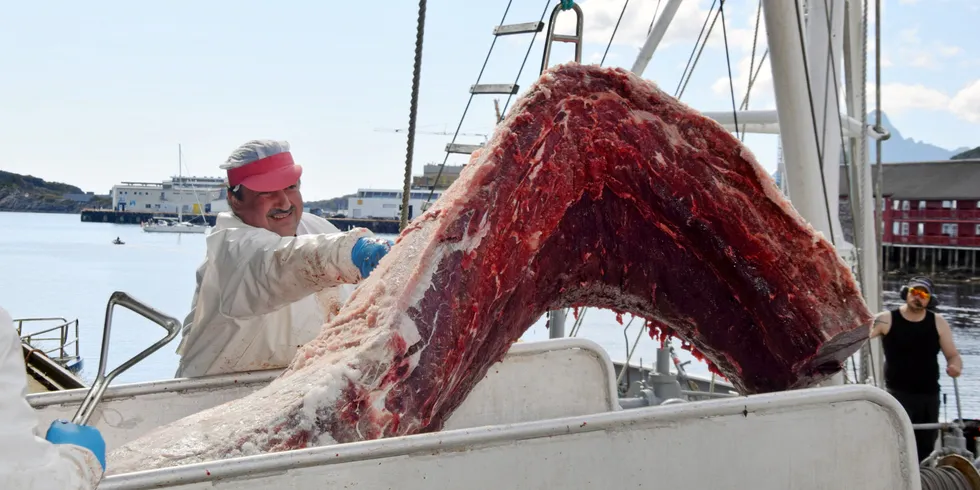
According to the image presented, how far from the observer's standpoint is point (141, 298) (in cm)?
842

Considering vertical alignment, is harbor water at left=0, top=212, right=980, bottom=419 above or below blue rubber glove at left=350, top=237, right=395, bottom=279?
below

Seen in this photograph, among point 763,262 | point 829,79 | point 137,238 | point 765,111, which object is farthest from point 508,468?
point 137,238

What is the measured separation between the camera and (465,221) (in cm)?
232

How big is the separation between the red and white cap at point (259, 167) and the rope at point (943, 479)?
3.56m

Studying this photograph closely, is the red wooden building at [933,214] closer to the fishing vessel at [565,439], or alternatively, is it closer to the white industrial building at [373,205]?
the white industrial building at [373,205]

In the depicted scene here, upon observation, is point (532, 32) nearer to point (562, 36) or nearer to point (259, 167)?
point (562, 36)

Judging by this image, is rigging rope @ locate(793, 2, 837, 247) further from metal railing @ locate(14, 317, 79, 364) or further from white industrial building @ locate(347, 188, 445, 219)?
white industrial building @ locate(347, 188, 445, 219)

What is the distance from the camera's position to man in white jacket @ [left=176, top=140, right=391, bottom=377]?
309 centimetres

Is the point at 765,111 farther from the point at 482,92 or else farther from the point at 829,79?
the point at 482,92

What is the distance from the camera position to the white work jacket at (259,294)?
9.74ft

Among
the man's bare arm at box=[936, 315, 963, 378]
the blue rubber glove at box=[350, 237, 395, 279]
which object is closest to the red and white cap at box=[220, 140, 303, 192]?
the blue rubber glove at box=[350, 237, 395, 279]

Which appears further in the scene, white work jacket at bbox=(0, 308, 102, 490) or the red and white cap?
the red and white cap

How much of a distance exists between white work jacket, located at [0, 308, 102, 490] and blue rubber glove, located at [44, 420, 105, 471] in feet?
0.25

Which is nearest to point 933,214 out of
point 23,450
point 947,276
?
point 947,276
